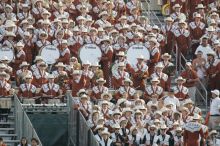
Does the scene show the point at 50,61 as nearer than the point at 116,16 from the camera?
Yes

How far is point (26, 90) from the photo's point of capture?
141 ft

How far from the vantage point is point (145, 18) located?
47094mm

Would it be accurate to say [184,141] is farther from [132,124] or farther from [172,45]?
[172,45]

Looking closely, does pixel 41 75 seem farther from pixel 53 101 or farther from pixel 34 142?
pixel 34 142

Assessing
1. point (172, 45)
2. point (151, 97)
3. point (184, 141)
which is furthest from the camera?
point (172, 45)

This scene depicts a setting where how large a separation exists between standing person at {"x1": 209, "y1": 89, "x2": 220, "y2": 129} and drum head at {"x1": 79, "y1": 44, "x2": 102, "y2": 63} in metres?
3.95

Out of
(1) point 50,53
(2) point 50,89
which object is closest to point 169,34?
(1) point 50,53

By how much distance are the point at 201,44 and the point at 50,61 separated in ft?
15.3

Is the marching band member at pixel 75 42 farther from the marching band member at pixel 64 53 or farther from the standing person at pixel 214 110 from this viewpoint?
the standing person at pixel 214 110

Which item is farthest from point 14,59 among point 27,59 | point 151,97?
point 151,97

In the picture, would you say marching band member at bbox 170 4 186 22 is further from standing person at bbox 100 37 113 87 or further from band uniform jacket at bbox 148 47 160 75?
standing person at bbox 100 37 113 87

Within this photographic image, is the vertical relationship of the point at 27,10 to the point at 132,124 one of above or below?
above

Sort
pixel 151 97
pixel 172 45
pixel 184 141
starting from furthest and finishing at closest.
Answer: pixel 172 45 < pixel 151 97 < pixel 184 141

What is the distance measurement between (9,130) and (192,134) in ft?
17.7
